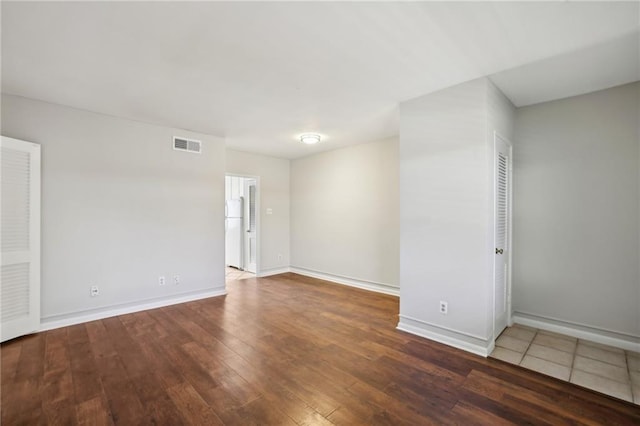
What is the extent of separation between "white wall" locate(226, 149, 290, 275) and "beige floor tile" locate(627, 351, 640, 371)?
545 cm

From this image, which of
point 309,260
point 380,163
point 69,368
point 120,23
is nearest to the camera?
point 120,23

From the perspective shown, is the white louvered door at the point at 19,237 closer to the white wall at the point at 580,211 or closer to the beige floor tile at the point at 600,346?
the white wall at the point at 580,211

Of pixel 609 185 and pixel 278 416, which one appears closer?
pixel 278 416

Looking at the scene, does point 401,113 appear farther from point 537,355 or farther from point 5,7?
point 5,7

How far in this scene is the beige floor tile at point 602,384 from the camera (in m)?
2.08

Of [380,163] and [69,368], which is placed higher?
[380,163]

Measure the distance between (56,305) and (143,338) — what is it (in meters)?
1.28

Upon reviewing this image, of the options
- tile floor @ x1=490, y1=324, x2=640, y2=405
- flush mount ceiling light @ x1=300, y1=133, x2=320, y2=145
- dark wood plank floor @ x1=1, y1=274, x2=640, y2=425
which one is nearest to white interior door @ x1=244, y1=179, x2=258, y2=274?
flush mount ceiling light @ x1=300, y1=133, x2=320, y2=145

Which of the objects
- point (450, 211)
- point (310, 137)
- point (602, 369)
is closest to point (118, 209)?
point (310, 137)

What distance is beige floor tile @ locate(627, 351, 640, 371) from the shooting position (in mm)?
2418

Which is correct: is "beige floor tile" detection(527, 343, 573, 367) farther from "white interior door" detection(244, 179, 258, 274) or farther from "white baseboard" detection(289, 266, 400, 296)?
"white interior door" detection(244, 179, 258, 274)

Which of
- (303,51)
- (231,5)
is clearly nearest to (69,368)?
(231,5)

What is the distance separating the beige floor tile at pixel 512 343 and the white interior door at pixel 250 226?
4797 millimetres

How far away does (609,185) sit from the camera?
290 cm
